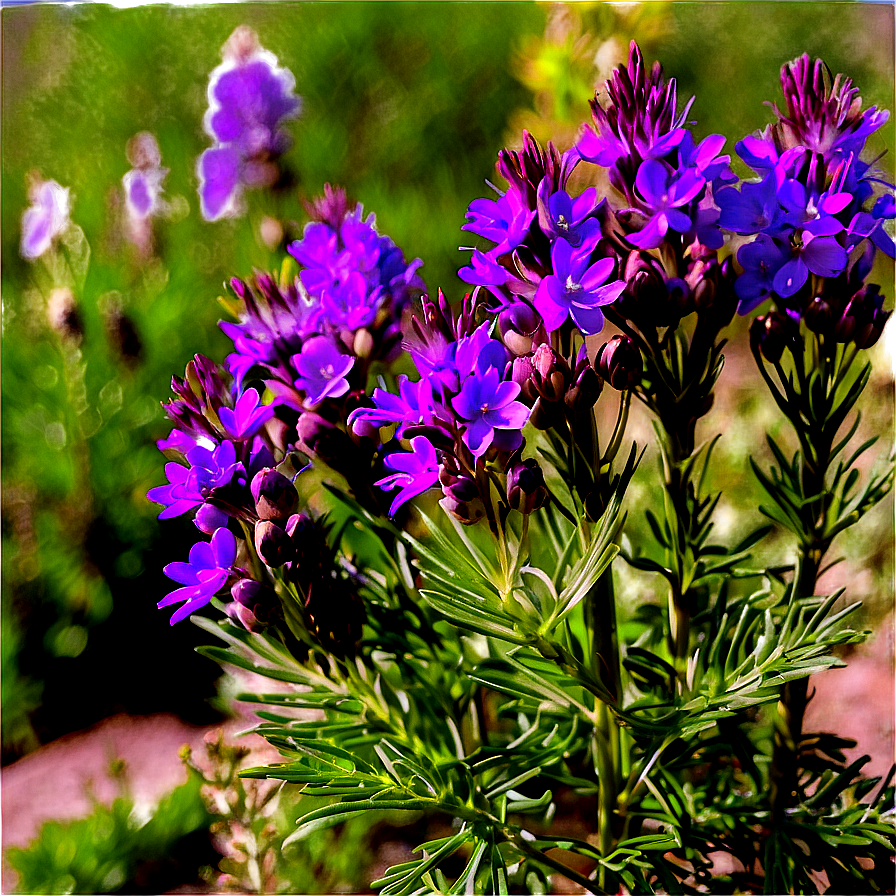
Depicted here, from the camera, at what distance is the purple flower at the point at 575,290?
608mm

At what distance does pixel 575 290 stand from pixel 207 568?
365mm

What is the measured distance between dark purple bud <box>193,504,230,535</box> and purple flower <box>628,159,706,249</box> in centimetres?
39

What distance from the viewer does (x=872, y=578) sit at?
168cm

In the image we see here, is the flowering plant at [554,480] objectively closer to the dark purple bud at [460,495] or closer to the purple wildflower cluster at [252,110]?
the dark purple bud at [460,495]

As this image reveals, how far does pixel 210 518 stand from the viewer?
0.70m

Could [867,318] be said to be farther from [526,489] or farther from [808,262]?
[526,489]

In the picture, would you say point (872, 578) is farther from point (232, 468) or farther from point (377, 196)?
point (377, 196)

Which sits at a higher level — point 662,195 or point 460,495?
point 662,195

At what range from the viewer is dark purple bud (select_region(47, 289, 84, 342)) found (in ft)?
5.14

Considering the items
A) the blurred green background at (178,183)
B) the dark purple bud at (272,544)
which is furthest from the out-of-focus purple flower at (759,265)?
the dark purple bud at (272,544)

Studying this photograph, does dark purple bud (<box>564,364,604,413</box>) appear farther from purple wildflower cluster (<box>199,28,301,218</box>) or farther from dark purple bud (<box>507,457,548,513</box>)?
purple wildflower cluster (<box>199,28,301,218</box>)

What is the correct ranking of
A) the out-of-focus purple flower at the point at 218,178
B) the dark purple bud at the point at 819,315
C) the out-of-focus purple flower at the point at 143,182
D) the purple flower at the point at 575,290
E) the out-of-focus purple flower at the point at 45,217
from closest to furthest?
the purple flower at the point at 575,290
the dark purple bud at the point at 819,315
the out-of-focus purple flower at the point at 45,217
the out-of-focus purple flower at the point at 218,178
the out-of-focus purple flower at the point at 143,182

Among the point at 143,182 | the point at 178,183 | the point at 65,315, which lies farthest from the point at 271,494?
the point at 178,183

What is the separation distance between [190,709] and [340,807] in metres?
0.99
